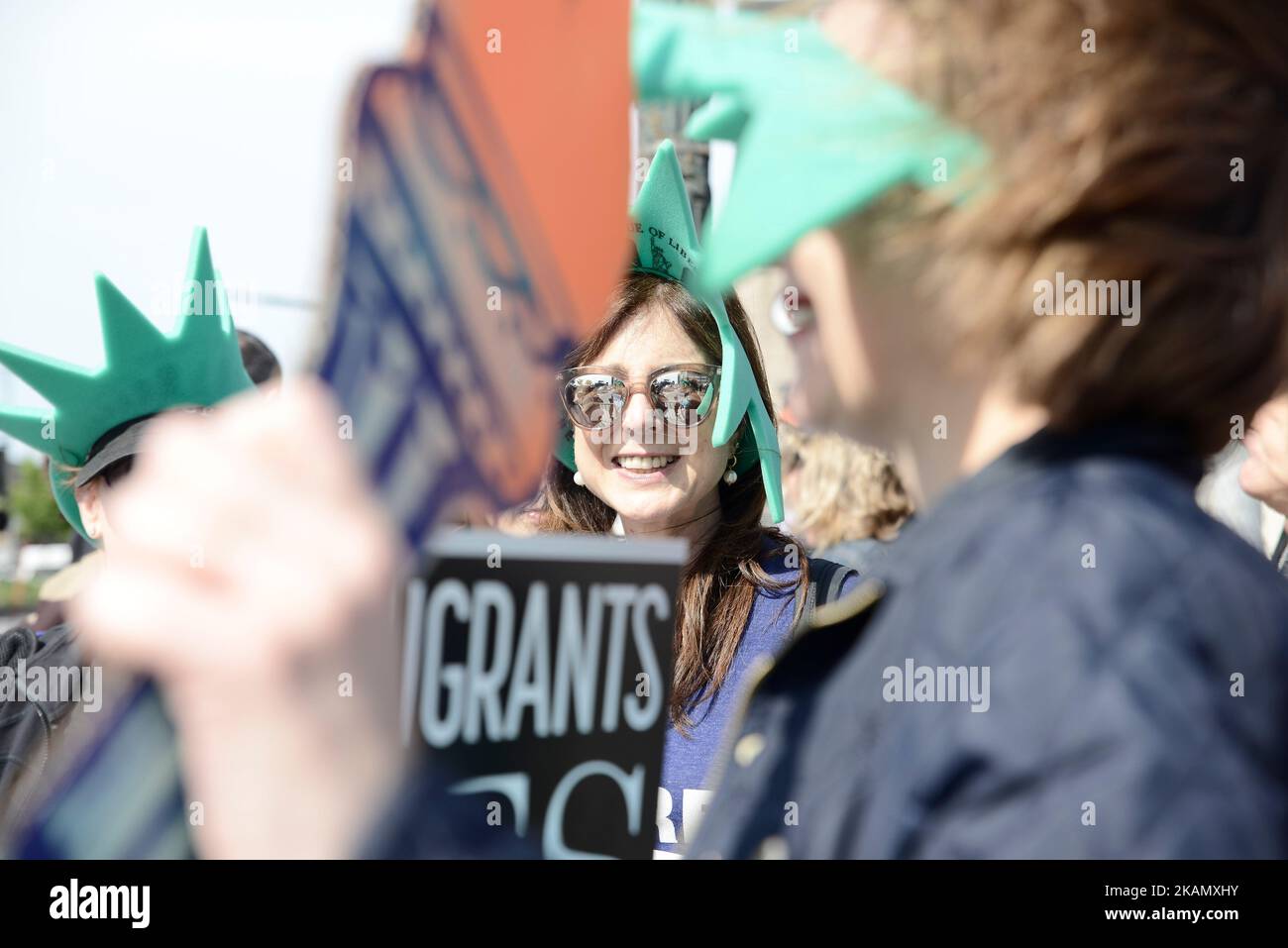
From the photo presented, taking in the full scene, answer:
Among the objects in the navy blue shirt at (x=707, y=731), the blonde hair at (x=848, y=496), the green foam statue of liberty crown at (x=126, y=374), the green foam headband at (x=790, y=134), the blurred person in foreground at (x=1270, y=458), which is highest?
the green foam headband at (x=790, y=134)

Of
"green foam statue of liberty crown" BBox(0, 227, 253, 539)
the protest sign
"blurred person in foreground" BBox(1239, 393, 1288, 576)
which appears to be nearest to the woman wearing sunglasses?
"green foam statue of liberty crown" BBox(0, 227, 253, 539)

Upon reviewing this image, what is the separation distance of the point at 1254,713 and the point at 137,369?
5.35 ft

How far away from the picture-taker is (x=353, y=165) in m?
0.57

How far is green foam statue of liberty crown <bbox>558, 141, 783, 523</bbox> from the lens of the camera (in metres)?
2.15

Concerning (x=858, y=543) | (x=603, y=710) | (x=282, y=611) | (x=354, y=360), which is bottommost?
(x=858, y=543)

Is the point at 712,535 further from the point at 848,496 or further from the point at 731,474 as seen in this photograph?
the point at 848,496

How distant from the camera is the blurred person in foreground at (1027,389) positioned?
65cm

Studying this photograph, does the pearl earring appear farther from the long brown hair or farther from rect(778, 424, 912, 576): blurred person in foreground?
rect(778, 424, 912, 576): blurred person in foreground

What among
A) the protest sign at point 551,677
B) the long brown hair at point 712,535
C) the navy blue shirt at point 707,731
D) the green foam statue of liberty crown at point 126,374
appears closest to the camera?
the protest sign at point 551,677

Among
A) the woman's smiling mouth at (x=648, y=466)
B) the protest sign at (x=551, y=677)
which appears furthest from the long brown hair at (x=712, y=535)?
the protest sign at (x=551, y=677)

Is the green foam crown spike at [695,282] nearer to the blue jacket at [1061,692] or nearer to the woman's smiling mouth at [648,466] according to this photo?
the woman's smiling mouth at [648,466]

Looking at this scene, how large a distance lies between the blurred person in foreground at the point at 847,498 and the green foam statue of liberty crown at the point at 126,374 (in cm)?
219

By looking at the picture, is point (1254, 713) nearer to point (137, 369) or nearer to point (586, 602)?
point (586, 602)
